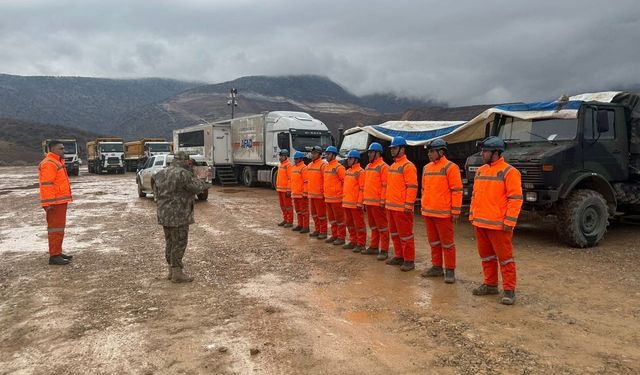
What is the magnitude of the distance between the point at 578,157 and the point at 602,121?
3.12 feet

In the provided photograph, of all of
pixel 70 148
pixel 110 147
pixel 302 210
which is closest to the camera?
pixel 302 210

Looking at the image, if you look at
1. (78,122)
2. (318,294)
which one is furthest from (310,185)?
(78,122)

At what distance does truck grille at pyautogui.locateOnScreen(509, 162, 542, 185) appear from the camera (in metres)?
7.80

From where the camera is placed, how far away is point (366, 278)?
625 centimetres

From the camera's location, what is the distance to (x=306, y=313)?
4.86m

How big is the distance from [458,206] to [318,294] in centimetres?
203

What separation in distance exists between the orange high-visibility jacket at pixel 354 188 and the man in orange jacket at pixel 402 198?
3.34 ft

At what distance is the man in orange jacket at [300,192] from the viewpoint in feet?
31.7

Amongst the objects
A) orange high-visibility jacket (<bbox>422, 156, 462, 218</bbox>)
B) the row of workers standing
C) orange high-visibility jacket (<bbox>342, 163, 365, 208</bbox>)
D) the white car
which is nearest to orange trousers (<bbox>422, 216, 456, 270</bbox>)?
the row of workers standing

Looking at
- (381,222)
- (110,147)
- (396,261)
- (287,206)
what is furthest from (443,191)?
(110,147)

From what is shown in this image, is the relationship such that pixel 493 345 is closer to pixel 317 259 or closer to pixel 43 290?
pixel 317 259

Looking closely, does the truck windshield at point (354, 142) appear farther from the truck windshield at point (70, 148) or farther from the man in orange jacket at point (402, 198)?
the truck windshield at point (70, 148)

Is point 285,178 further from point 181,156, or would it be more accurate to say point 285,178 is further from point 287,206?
point 181,156

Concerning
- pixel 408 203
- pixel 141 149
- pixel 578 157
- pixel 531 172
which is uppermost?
pixel 141 149
